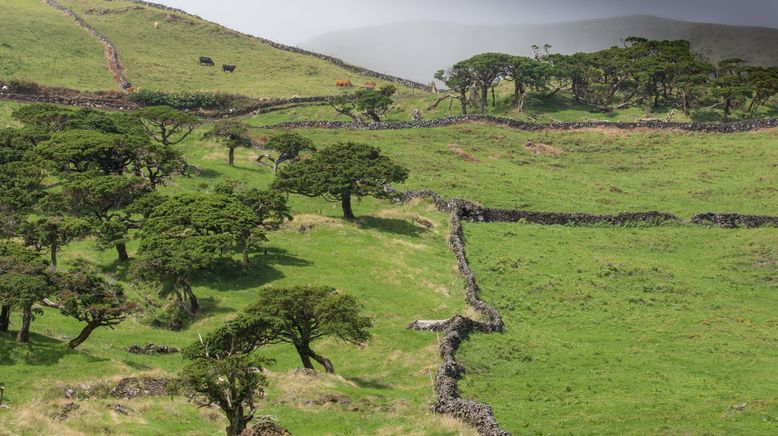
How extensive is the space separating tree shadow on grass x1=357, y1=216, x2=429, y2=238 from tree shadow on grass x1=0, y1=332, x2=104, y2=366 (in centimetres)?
3484

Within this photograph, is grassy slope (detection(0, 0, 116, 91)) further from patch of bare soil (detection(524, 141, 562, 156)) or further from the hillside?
patch of bare soil (detection(524, 141, 562, 156))

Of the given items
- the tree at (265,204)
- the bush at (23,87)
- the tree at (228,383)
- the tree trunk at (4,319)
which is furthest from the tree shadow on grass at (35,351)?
the bush at (23,87)

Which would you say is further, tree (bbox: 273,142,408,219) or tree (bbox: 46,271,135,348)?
tree (bbox: 273,142,408,219)

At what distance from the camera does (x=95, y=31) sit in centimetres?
16225

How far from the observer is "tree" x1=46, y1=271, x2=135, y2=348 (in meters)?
41.2

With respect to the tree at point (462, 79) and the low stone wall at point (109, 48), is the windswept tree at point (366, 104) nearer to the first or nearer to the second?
the tree at point (462, 79)

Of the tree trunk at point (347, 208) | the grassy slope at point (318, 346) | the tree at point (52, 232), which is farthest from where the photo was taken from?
the tree trunk at point (347, 208)

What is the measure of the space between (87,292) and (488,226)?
135ft

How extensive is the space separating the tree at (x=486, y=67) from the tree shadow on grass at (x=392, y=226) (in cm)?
4980

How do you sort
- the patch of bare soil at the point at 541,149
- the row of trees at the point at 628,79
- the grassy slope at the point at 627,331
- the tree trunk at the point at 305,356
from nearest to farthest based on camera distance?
the grassy slope at the point at 627,331, the tree trunk at the point at 305,356, the patch of bare soil at the point at 541,149, the row of trees at the point at 628,79

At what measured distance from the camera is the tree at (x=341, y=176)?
72.6 meters

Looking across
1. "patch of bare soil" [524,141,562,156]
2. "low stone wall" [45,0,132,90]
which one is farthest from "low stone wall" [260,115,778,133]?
"low stone wall" [45,0,132,90]

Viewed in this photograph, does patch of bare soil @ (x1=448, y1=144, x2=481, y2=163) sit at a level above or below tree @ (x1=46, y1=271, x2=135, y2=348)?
above

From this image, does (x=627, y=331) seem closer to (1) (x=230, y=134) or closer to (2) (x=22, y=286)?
(2) (x=22, y=286)
